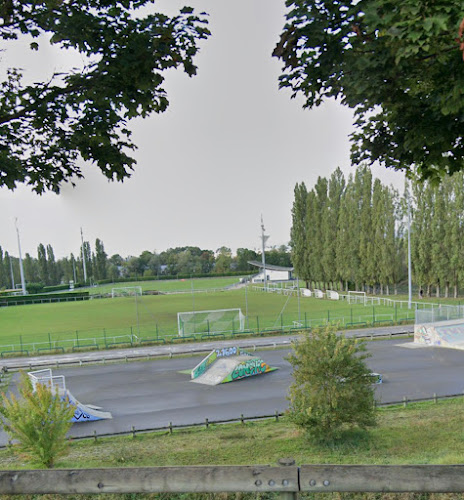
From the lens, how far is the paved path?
32.1m

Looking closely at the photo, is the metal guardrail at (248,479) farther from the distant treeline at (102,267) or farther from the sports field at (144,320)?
the distant treeline at (102,267)

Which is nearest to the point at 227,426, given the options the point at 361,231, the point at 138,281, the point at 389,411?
the point at 389,411

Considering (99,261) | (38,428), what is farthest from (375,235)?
(99,261)

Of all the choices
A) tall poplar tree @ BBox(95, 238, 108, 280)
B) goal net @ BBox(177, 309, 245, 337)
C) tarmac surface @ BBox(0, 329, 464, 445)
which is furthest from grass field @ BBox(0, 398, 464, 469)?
tall poplar tree @ BBox(95, 238, 108, 280)

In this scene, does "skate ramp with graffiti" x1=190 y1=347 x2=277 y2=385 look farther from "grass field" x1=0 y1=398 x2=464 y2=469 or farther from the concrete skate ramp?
"grass field" x1=0 y1=398 x2=464 y2=469

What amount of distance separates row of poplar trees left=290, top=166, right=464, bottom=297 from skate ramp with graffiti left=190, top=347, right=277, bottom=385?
2997cm

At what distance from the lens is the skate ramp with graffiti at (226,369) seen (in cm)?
2522

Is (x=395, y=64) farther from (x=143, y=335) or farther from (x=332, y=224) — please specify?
(x=332, y=224)

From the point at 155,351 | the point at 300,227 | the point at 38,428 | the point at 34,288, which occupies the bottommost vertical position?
the point at 155,351

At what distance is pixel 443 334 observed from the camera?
3195cm

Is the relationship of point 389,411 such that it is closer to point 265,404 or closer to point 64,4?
point 265,404

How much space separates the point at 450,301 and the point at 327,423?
4457 centimetres

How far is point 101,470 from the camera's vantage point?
10.3 ft

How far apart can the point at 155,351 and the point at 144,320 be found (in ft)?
52.3
